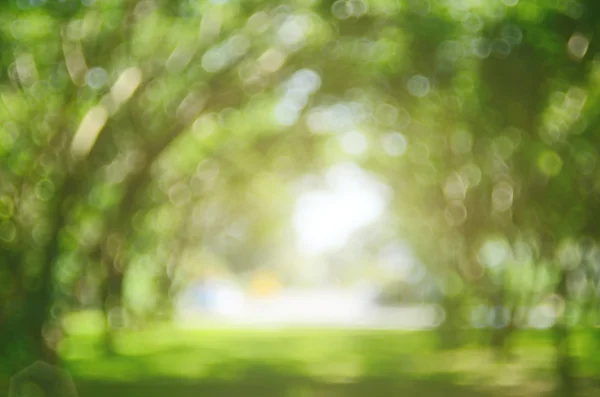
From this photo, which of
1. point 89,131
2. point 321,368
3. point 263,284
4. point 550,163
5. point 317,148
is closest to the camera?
point 89,131

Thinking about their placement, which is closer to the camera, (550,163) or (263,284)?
(550,163)

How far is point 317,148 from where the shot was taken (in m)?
20.1

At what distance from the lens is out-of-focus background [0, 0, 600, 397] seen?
11.1m

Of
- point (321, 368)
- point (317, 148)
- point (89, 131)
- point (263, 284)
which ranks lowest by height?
point (321, 368)

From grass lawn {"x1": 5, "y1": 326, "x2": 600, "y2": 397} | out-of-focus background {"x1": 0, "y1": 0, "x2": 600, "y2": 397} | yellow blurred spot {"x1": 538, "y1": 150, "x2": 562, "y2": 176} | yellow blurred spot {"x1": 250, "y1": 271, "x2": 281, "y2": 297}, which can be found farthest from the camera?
yellow blurred spot {"x1": 250, "y1": 271, "x2": 281, "y2": 297}

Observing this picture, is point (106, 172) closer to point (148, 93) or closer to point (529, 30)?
point (148, 93)

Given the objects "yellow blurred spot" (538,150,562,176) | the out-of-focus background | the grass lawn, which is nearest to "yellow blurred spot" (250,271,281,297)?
the grass lawn

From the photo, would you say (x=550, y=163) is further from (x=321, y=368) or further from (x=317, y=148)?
(x=317, y=148)

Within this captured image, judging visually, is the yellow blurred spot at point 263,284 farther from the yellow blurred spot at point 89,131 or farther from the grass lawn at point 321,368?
the yellow blurred spot at point 89,131

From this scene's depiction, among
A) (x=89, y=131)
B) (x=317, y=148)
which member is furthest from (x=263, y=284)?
(x=89, y=131)

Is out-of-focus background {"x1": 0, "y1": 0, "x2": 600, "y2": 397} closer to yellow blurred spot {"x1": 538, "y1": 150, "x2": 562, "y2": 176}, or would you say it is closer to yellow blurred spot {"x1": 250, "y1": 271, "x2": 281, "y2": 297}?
yellow blurred spot {"x1": 538, "y1": 150, "x2": 562, "y2": 176}

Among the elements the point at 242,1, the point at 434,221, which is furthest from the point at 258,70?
the point at 434,221

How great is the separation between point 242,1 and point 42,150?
423 cm

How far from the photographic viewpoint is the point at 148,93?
14031 millimetres
